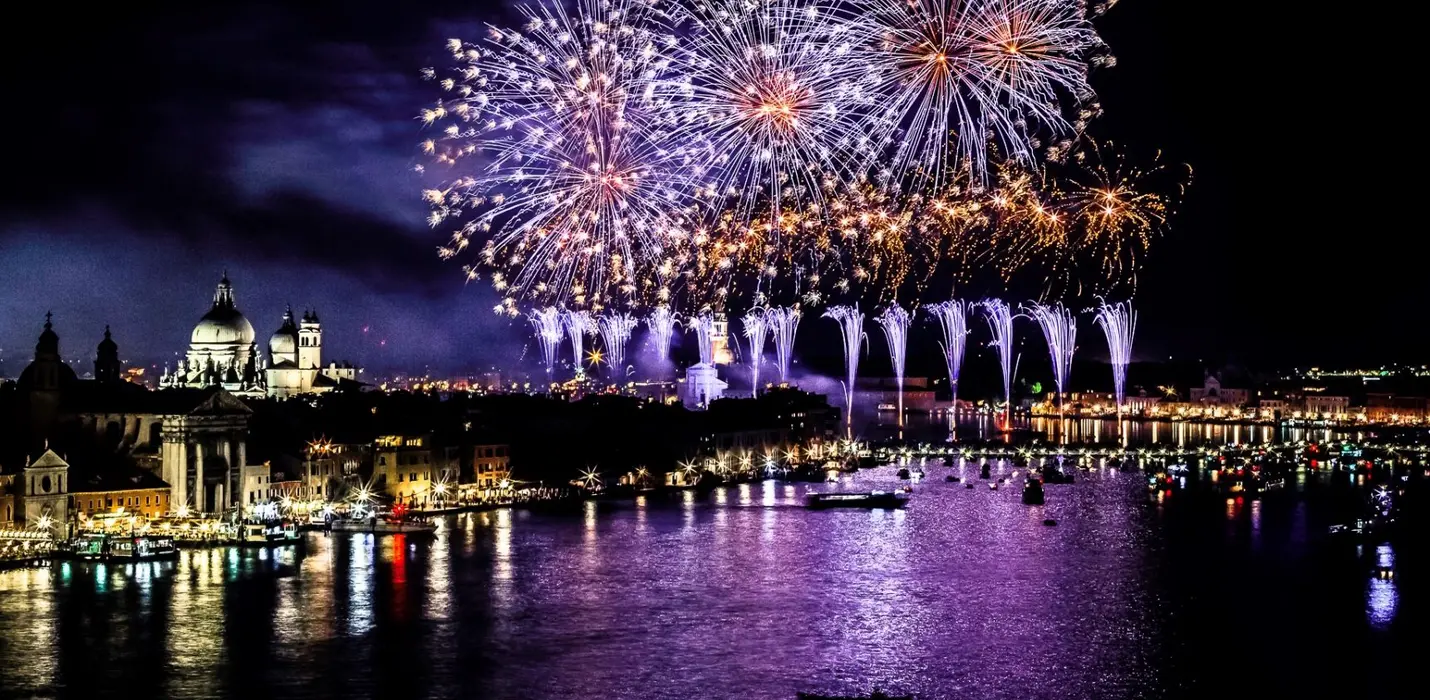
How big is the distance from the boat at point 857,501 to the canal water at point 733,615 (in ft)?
14.5

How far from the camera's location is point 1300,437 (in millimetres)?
60875

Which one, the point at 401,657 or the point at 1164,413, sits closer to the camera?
the point at 401,657

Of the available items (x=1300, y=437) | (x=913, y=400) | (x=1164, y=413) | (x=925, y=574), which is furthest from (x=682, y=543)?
(x=913, y=400)

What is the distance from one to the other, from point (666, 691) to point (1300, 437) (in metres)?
49.9

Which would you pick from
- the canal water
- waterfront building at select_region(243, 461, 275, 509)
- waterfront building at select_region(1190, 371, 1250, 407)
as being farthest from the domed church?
waterfront building at select_region(1190, 371, 1250, 407)

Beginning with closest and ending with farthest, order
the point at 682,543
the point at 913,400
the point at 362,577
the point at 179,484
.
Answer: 1. the point at 362,577
2. the point at 682,543
3. the point at 179,484
4. the point at 913,400

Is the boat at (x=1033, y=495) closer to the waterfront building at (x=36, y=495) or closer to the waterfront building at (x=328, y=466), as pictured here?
the waterfront building at (x=328, y=466)

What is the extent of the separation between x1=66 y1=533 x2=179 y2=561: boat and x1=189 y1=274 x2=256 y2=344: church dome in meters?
25.3

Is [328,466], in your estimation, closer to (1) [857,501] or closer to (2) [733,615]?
(1) [857,501]

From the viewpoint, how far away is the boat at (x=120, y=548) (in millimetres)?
24125

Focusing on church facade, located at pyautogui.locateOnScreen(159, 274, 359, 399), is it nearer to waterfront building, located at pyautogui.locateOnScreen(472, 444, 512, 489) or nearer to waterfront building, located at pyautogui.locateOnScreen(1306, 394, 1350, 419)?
waterfront building, located at pyautogui.locateOnScreen(472, 444, 512, 489)

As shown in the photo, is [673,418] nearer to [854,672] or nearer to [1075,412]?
[854,672]

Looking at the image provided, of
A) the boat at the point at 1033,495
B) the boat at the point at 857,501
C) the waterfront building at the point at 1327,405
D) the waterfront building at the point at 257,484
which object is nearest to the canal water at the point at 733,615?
the waterfront building at the point at 257,484

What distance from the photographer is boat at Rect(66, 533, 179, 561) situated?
24125 millimetres
